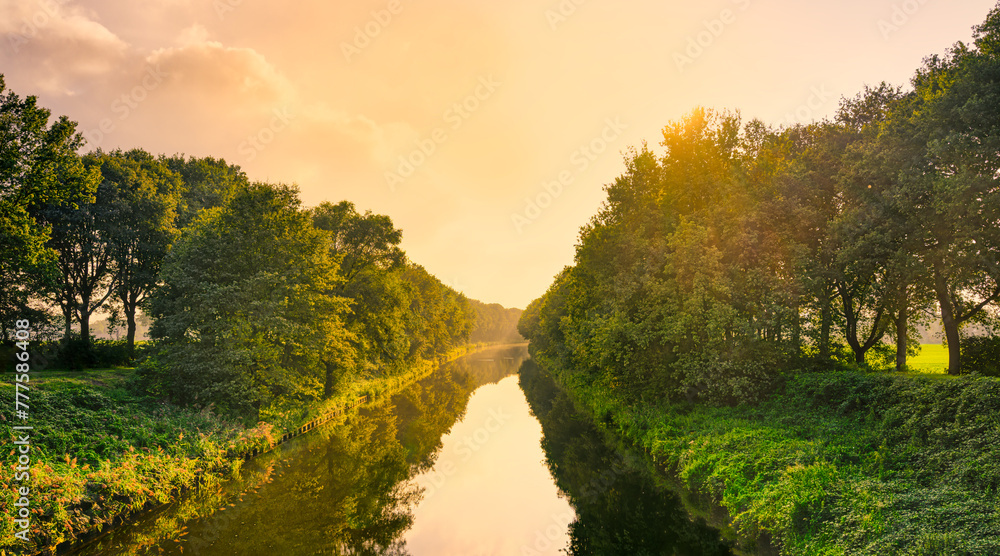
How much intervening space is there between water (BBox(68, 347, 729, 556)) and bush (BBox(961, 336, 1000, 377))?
17233 mm

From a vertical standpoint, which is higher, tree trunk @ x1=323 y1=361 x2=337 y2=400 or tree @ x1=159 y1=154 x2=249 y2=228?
tree @ x1=159 y1=154 x2=249 y2=228

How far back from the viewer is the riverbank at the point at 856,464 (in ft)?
29.0

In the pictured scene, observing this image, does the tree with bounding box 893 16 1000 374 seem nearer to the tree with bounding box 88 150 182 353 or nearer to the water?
the water

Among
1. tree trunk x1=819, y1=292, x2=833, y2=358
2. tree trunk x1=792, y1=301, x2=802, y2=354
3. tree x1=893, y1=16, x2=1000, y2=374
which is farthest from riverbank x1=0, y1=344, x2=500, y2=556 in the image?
tree x1=893, y1=16, x2=1000, y2=374

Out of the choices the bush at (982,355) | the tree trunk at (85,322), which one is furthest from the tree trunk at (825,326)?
the tree trunk at (85,322)

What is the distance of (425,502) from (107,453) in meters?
11.6

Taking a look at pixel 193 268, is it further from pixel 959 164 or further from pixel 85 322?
pixel 959 164

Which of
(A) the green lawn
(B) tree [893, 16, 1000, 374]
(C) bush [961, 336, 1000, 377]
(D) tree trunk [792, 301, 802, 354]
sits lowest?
(A) the green lawn

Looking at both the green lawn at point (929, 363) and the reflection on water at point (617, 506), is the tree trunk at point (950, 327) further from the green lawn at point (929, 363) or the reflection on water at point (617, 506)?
the reflection on water at point (617, 506)

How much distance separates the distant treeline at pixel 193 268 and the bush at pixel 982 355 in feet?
116

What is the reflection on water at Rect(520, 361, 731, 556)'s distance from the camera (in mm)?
12453

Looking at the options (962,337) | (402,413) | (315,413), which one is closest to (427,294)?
(402,413)

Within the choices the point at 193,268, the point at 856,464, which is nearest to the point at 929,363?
the point at 856,464

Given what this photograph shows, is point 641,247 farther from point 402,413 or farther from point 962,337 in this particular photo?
point 402,413
